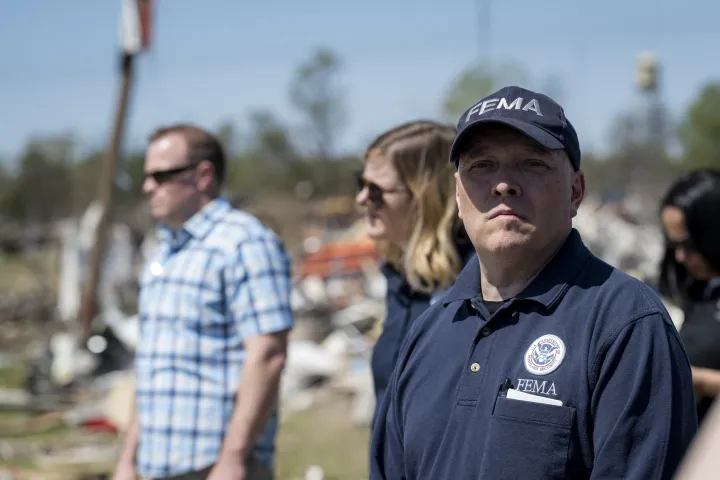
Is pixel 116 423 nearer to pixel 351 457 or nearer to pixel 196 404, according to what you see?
pixel 351 457

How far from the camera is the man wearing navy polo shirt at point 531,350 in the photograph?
1.86 m

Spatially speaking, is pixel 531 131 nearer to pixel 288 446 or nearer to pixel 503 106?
pixel 503 106

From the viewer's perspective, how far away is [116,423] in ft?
33.7

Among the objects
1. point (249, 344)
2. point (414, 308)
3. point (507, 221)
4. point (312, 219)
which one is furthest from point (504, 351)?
point (312, 219)

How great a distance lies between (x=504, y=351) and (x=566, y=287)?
194 mm

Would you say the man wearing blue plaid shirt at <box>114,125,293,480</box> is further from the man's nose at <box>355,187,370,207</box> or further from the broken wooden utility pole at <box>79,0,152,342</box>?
the broken wooden utility pole at <box>79,0,152,342</box>

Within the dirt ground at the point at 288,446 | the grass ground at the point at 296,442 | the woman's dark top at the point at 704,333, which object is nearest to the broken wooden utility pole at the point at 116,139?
the grass ground at the point at 296,442

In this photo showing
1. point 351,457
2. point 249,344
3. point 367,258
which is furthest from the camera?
point 367,258

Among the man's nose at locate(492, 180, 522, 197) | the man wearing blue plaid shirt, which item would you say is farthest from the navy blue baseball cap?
the man wearing blue plaid shirt

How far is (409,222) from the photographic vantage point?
3.49 metres

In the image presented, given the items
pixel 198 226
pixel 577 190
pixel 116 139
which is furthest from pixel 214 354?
pixel 116 139

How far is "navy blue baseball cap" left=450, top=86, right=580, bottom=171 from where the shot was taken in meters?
2.09

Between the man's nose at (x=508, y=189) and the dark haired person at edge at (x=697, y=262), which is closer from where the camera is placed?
the man's nose at (x=508, y=189)

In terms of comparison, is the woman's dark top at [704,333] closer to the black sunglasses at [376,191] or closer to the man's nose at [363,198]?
the black sunglasses at [376,191]
